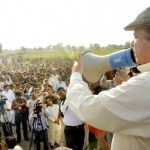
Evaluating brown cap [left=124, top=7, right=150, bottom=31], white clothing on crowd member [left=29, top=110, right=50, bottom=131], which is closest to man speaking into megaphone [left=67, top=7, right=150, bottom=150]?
brown cap [left=124, top=7, right=150, bottom=31]

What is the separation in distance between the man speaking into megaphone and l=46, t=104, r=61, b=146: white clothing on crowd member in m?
6.54

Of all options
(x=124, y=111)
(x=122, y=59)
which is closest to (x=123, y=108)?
(x=124, y=111)

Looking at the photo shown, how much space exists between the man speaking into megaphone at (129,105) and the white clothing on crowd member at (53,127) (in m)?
6.54

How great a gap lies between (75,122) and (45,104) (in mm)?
1898

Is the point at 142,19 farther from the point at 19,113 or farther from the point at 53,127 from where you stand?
the point at 19,113

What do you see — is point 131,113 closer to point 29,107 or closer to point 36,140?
point 36,140

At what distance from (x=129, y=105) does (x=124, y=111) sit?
0.04 meters

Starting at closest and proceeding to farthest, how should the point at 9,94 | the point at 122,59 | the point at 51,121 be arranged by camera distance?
the point at 122,59, the point at 51,121, the point at 9,94

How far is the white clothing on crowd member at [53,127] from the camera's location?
811 centimetres

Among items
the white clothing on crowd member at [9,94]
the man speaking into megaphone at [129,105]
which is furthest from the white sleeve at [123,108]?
the white clothing on crowd member at [9,94]

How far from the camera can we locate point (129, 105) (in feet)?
Result: 4.72

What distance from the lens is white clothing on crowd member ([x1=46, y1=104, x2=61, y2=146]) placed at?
8.11m

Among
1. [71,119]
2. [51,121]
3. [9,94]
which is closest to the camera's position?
[71,119]

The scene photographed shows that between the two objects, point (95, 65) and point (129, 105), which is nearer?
point (129, 105)
